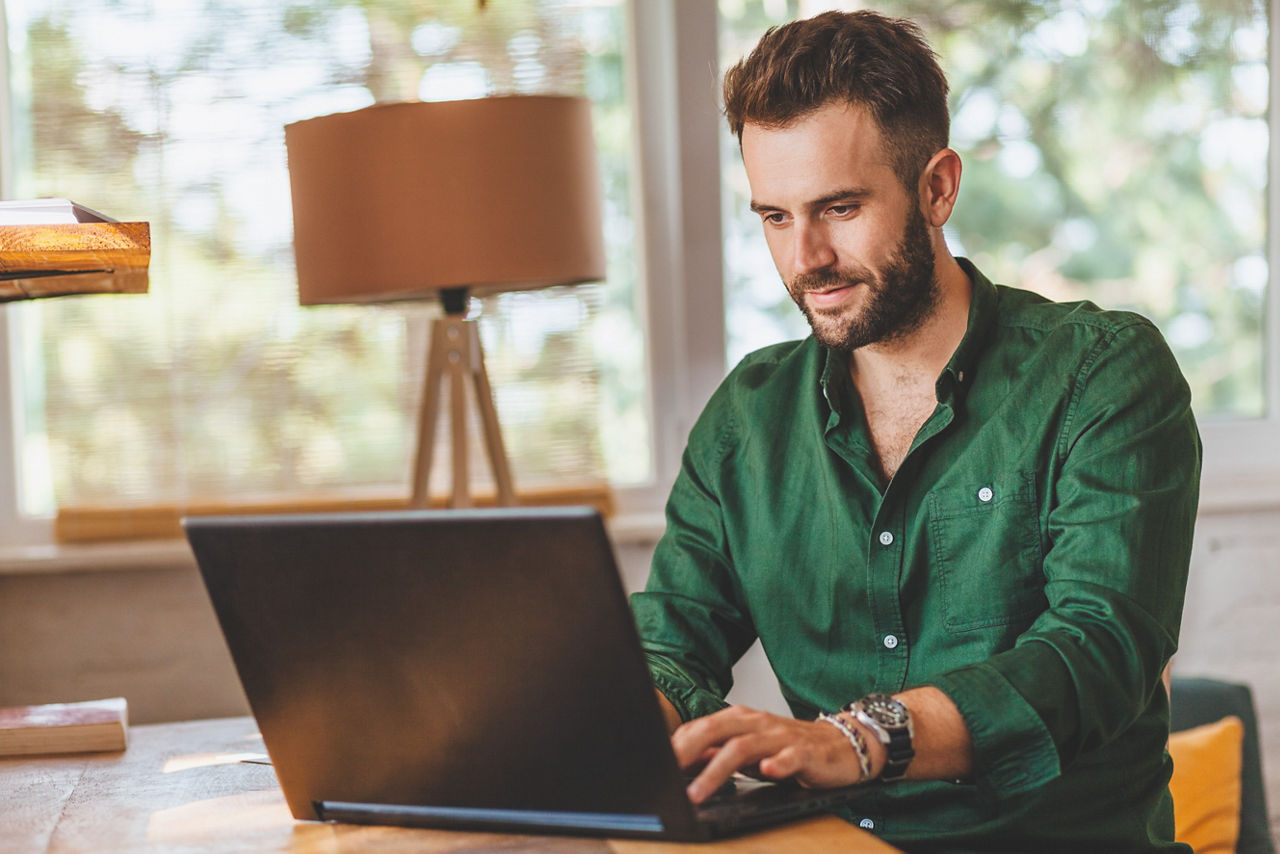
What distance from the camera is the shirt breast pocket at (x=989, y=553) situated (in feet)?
4.11

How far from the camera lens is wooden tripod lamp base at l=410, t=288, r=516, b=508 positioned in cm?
204

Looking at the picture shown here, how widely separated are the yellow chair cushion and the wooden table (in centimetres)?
128

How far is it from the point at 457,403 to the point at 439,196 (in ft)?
1.21

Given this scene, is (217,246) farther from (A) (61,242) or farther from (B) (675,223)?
(A) (61,242)

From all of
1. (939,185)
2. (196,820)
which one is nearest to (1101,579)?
(939,185)

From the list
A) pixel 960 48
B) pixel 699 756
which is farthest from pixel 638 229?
pixel 699 756

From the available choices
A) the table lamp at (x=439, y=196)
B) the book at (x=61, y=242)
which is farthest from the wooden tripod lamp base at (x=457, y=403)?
the book at (x=61, y=242)

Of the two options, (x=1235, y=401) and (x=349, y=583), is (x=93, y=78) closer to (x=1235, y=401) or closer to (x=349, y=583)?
(x=349, y=583)

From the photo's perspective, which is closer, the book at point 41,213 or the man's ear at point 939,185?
the book at point 41,213

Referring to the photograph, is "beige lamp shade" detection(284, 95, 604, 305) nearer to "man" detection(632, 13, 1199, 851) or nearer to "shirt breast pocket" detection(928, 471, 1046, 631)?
"man" detection(632, 13, 1199, 851)

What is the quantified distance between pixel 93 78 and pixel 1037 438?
176 centimetres

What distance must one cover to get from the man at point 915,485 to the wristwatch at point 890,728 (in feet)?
0.31

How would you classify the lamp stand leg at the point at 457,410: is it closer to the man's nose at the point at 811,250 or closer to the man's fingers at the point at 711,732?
the man's nose at the point at 811,250

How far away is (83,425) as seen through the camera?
7.49ft
